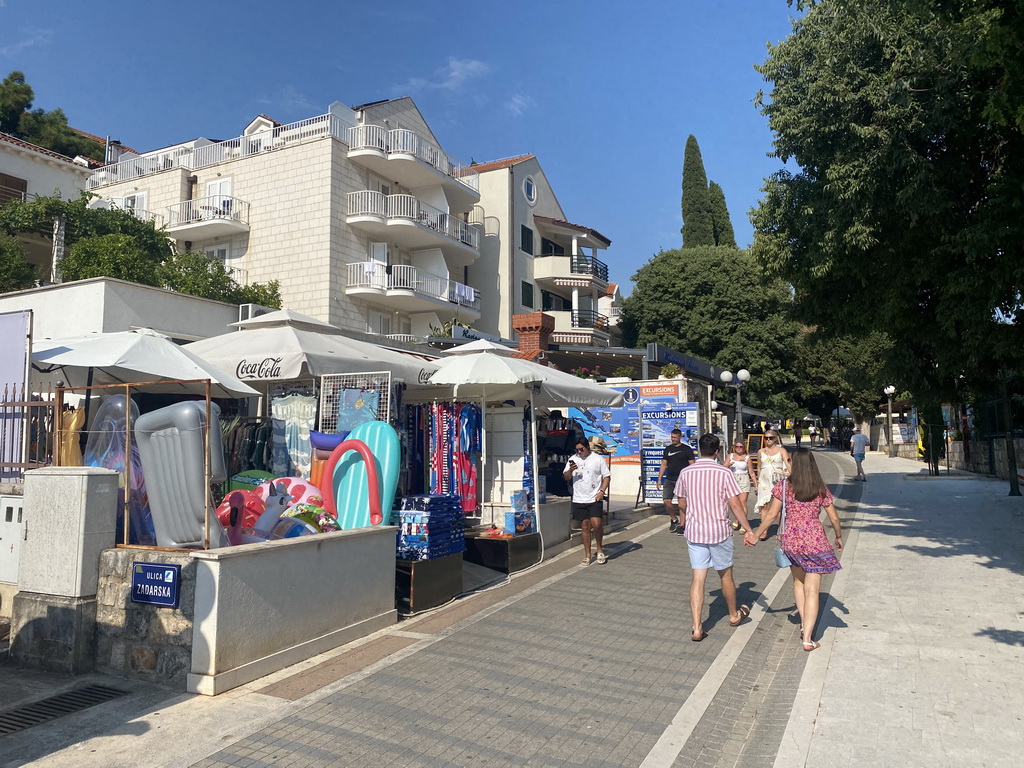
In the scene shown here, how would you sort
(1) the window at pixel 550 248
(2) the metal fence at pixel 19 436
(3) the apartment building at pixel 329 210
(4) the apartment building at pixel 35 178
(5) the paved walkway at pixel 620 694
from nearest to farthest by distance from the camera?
1. (5) the paved walkway at pixel 620 694
2. (2) the metal fence at pixel 19 436
3. (4) the apartment building at pixel 35 178
4. (3) the apartment building at pixel 329 210
5. (1) the window at pixel 550 248

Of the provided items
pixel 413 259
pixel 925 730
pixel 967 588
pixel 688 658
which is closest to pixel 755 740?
pixel 925 730

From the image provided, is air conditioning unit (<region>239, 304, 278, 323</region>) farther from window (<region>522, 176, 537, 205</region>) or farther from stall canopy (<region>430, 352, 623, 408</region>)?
window (<region>522, 176, 537, 205</region>)

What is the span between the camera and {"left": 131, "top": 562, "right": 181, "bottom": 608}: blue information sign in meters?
5.17

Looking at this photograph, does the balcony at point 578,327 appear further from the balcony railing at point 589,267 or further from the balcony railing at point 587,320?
the balcony railing at point 589,267

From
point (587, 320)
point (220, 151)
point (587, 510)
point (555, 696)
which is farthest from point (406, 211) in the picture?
point (555, 696)

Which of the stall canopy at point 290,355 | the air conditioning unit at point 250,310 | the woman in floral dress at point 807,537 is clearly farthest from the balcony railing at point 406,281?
the woman in floral dress at point 807,537

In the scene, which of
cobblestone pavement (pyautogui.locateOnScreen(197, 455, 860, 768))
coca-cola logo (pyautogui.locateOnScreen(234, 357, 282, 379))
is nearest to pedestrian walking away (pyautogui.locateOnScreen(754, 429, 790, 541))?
cobblestone pavement (pyautogui.locateOnScreen(197, 455, 860, 768))

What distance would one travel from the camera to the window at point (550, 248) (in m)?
38.3

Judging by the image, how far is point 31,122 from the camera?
34250 mm

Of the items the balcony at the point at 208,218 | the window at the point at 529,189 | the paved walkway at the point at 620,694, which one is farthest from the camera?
the window at the point at 529,189

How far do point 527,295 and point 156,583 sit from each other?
104 ft

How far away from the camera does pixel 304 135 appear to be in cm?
2806

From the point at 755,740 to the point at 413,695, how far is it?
7.48 feet

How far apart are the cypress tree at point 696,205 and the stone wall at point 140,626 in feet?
161
